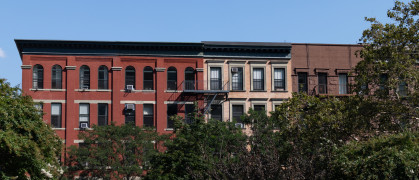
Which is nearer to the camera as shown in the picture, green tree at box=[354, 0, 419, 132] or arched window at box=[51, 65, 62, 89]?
green tree at box=[354, 0, 419, 132]

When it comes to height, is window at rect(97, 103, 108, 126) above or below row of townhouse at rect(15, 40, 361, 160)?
below

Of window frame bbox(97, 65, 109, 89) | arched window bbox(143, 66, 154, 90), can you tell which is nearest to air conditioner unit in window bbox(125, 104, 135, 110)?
arched window bbox(143, 66, 154, 90)

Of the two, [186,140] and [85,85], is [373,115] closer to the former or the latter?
[186,140]

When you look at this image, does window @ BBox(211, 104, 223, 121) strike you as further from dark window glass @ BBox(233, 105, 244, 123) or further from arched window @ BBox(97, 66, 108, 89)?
arched window @ BBox(97, 66, 108, 89)

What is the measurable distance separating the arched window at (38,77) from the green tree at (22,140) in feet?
52.7

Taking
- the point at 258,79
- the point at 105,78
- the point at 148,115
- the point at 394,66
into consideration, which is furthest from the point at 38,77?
the point at 394,66

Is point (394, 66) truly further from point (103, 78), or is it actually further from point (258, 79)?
point (103, 78)

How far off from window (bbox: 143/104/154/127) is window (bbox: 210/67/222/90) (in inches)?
186

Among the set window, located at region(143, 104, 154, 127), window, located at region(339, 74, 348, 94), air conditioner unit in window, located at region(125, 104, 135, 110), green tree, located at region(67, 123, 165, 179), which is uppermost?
window, located at region(339, 74, 348, 94)

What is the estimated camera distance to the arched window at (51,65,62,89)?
44.8m

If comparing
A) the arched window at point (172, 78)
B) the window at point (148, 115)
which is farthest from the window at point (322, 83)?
the window at point (148, 115)

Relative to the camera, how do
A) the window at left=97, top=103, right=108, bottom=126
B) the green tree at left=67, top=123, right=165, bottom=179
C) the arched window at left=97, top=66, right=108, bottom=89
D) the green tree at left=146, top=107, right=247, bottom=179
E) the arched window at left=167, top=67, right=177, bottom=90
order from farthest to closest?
the arched window at left=167, top=67, right=177, bottom=90 < the arched window at left=97, top=66, right=108, bottom=89 < the window at left=97, top=103, right=108, bottom=126 < the green tree at left=67, top=123, right=165, bottom=179 < the green tree at left=146, top=107, right=247, bottom=179

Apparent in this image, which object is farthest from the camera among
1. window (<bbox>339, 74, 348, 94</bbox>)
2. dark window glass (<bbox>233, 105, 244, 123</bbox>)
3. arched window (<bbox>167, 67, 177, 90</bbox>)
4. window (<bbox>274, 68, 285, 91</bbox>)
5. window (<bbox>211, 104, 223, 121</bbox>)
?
window (<bbox>339, 74, 348, 94</bbox>)

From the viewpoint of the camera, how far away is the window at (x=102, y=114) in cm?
4497
